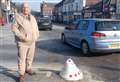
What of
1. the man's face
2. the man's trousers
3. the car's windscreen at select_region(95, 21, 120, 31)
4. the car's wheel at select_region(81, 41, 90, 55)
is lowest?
the car's wheel at select_region(81, 41, 90, 55)

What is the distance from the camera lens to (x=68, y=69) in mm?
7391

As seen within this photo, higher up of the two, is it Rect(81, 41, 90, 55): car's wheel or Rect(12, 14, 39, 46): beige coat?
Rect(12, 14, 39, 46): beige coat

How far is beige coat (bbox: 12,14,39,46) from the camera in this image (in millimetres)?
6895

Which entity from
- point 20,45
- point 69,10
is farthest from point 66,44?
point 69,10

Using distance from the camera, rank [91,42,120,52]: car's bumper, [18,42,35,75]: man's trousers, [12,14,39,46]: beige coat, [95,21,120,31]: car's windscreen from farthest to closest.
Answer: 1. [95,21,120,31]: car's windscreen
2. [91,42,120,52]: car's bumper
3. [18,42,35,75]: man's trousers
4. [12,14,39,46]: beige coat

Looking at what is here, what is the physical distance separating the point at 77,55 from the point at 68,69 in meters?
4.51

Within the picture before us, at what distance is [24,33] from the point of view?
273 inches

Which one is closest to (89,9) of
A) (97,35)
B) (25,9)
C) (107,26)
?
(107,26)

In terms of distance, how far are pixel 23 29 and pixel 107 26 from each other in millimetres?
5345

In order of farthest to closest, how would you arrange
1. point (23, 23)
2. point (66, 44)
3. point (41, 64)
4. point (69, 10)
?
1. point (69, 10)
2. point (66, 44)
3. point (41, 64)
4. point (23, 23)

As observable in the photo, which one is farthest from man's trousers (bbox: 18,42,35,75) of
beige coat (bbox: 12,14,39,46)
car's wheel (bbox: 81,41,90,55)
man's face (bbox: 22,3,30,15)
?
car's wheel (bbox: 81,41,90,55)

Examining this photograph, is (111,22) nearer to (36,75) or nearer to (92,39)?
(92,39)

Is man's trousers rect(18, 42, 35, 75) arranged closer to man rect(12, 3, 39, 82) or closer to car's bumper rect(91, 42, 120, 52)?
man rect(12, 3, 39, 82)

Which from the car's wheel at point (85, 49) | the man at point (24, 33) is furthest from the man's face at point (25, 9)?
the car's wheel at point (85, 49)
